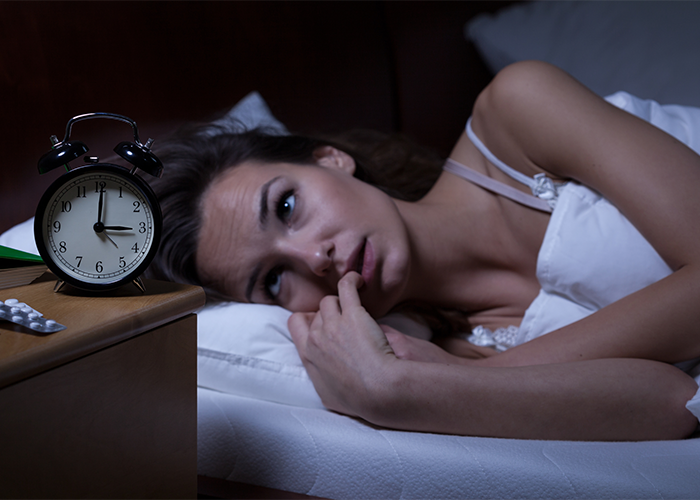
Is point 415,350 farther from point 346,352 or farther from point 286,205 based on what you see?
point 286,205

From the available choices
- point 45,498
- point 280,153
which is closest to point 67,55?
point 280,153

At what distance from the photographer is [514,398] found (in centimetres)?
84

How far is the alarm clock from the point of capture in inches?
26.0

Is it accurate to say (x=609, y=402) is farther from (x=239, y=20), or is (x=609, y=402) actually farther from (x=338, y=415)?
(x=239, y=20)

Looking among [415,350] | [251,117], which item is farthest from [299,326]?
[251,117]

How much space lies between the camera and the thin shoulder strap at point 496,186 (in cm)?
129

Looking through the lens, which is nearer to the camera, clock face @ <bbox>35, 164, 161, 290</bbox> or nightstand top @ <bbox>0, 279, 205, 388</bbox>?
nightstand top @ <bbox>0, 279, 205, 388</bbox>

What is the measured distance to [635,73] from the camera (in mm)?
1770

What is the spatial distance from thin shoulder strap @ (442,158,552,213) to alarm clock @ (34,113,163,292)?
96 centimetres

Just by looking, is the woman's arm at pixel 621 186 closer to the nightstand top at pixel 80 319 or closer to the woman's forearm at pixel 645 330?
the woman's forearm at pixel 645 330

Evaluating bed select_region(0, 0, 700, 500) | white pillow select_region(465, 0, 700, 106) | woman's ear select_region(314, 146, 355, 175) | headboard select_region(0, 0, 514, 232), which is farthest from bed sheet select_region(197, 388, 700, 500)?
white pillow select_region(465, 0, 700, 106)

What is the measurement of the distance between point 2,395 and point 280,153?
38.3 inches

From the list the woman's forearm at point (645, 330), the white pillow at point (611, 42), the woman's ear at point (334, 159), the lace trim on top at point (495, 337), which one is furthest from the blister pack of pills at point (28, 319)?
the white pillow at point (611, 42)

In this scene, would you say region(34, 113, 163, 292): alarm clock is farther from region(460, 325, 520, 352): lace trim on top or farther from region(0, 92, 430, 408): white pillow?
region(460, 325, 520, 352): lace trim on top
